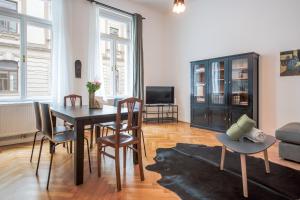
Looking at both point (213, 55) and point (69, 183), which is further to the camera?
point (213, 55)

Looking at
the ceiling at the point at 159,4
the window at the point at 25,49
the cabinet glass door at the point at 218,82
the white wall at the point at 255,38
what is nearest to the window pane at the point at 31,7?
the window at the point at 25,49

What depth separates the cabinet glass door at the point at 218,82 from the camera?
4152 millimetres

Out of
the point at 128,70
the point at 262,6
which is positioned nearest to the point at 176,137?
the point at 128,70

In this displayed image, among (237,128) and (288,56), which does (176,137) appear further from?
(288,56)

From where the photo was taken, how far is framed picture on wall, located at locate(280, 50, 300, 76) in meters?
3.30

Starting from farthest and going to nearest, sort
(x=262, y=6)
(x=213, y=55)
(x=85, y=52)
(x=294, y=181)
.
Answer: (x=213, y=55) → (x=85, y=52) → (x=262, y=6) → (x=294, y=181)

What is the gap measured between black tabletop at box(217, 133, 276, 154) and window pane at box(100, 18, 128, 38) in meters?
4.00

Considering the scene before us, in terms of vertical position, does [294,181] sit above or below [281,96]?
below

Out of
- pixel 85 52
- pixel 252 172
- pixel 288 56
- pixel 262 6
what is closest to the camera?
pixel 252 172

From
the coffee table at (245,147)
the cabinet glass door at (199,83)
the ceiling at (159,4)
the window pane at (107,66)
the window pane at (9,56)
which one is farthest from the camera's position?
the ceiling at (159,4)

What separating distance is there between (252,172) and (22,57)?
14.0 feet

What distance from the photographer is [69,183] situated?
2018mm

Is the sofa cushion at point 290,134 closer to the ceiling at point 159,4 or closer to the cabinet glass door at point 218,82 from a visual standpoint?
the cabinet glass door at point 218,82

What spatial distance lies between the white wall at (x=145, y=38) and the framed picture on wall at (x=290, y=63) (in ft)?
10.2
